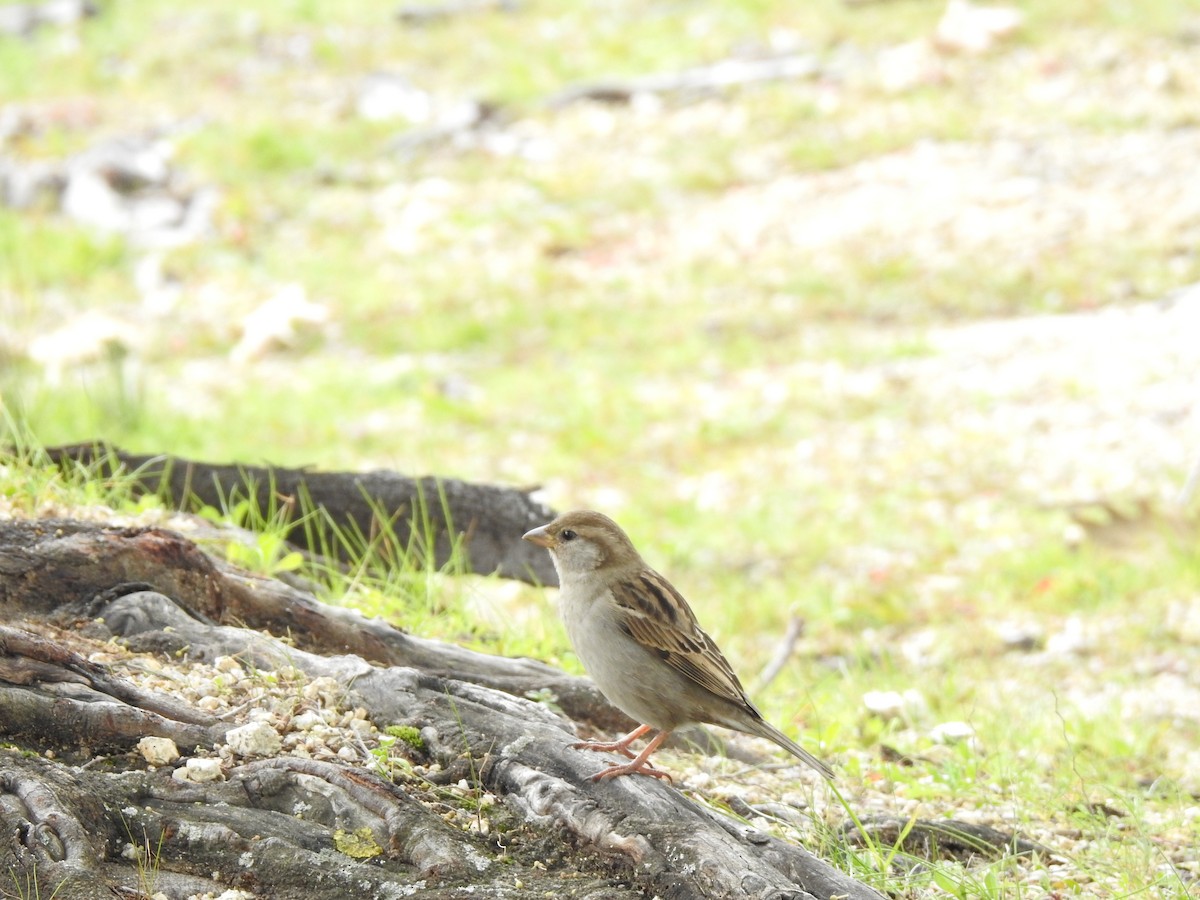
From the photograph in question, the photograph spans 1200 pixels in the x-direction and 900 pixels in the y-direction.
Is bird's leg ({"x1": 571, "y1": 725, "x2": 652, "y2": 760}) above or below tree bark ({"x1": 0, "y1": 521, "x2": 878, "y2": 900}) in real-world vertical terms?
below

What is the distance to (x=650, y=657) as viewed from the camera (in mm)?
4496

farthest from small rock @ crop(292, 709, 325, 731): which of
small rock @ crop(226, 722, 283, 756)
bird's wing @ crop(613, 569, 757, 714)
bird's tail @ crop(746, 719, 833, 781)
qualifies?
bird's tail @ crop(746, 719, 833, 781)

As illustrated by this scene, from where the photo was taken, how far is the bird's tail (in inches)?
171

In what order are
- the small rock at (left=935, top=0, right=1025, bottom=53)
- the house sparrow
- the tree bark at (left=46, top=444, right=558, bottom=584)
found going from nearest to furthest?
the house sparrow < the tree bark at (left=46, top=444, right=558, bottom=584) < the small rock at (left=935, top=0, right=1025, bottom=53)

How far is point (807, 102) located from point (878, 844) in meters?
17.1

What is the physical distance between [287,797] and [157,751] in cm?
40

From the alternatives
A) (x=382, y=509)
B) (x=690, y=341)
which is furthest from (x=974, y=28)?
(x=382, y=509)

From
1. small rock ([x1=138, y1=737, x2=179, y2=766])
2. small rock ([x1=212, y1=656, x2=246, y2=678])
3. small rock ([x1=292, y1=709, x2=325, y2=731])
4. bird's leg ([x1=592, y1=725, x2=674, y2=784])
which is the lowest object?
bird's leg ([x1=592, y1=725, x2=674, y2=784])

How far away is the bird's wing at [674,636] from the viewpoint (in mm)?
4508

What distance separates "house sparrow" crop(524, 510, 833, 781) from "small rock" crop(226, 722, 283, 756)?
0.95m

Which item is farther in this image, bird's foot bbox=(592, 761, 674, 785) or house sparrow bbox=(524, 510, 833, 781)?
house sparrow bbox=(524, 510, 833, 781)

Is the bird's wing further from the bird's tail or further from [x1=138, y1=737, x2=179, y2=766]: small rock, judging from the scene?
[x1=138, y1=737, x2=179, y2=766]: small rock

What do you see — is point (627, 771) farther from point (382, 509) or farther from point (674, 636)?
point (382, 509)

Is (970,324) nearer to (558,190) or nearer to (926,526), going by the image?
(926,526)
